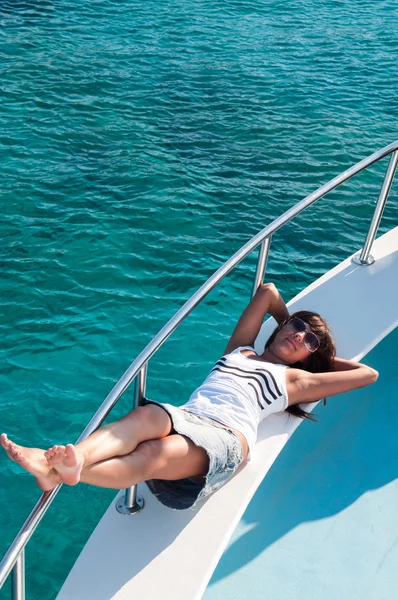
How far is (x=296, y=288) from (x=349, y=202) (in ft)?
5.59

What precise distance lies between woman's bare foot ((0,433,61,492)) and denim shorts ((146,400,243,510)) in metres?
0.61

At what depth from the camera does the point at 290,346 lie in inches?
149

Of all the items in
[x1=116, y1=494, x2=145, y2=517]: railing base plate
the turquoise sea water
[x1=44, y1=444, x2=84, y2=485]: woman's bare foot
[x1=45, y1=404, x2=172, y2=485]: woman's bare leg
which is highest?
[x1=44, y1=444, x2=84, y2=485]: woman's bare foot

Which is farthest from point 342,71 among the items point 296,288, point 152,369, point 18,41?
point 152,369

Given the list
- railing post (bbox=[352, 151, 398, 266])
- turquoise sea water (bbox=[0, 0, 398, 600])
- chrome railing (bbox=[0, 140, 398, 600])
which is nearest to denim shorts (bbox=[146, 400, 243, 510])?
chrome railing (bbox=[0, 140, 398, 600])

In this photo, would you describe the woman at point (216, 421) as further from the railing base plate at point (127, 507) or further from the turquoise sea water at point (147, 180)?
the turquoise sea water at point (147, 180)

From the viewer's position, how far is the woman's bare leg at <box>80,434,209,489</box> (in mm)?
2830

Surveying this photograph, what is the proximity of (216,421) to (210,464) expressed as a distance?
333mm

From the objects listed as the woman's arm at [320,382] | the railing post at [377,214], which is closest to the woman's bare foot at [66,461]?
the woman's arm at [320,382]

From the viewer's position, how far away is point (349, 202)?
26.5 ft

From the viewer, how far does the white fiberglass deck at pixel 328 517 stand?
11.0 feet

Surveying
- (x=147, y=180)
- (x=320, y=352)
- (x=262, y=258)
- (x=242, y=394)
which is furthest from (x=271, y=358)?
Answer: (x=147, y=180)

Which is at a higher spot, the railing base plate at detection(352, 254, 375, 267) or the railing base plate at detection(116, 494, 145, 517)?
the railing base plate at detection(352, 254, 375, 267)

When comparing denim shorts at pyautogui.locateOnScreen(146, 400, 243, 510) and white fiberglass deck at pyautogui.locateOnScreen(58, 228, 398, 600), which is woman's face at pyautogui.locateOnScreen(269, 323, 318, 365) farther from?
denim shorts at pyautogui.locateOnScreen(146, 400, 243, 510)
